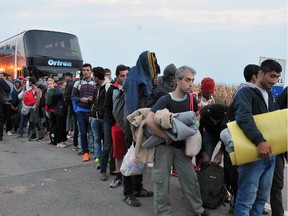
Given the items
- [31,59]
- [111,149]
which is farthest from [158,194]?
[31,59]

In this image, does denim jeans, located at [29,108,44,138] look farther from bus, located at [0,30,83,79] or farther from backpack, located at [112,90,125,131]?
backpack, located at [112,90,125,131]

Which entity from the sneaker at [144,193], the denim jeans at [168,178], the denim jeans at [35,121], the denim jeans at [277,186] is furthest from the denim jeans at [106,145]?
the denim jeans at [35,121]

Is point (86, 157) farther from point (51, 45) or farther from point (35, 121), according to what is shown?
point (51, 45)

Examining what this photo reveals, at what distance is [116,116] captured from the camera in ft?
14.8

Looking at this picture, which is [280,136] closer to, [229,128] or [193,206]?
[229,128]

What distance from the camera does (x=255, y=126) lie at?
114 inches

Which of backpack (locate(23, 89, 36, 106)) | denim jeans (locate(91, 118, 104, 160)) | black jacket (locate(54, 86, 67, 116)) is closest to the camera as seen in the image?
denim jeans (locate(91, 118, 104, 160))

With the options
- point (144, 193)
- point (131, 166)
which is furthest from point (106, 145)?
point (131, 166)

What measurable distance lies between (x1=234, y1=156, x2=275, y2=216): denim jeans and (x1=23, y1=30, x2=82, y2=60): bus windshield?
1179 cm

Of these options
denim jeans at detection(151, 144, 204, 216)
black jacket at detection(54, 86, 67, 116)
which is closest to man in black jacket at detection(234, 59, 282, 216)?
denim jeans at detection(151, 144, 204, 216)

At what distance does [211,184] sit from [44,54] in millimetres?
11089

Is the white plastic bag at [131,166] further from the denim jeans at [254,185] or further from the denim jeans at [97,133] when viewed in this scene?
the denim jeans at [97,133]

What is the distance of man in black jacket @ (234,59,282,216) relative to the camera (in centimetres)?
299

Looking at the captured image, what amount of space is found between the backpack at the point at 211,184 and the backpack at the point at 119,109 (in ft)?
4.17
